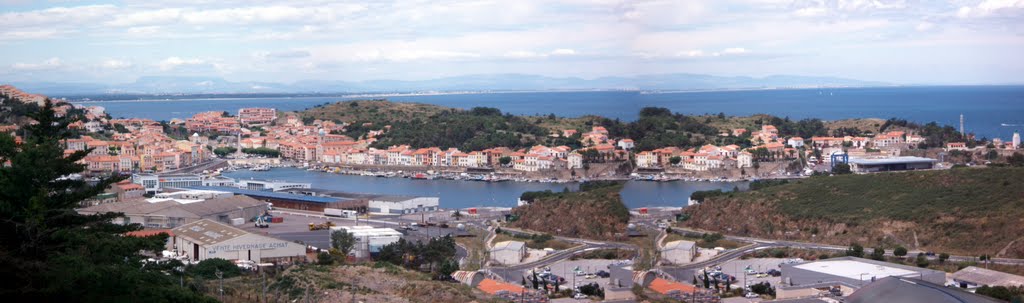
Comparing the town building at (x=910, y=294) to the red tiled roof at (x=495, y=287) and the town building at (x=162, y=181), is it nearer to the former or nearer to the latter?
the red tiled roof at (x=495, y=287)

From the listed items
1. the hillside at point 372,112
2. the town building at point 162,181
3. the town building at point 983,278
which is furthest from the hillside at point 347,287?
the hillside at point 372,112

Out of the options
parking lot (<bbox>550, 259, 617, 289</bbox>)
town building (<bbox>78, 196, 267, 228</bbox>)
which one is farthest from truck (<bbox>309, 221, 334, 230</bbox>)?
parking lot (<bbox>550, 259, 617, 289</bbox>)

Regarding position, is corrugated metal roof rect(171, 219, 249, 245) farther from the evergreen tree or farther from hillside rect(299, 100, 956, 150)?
hillside rect(299, 100, 956, 150)

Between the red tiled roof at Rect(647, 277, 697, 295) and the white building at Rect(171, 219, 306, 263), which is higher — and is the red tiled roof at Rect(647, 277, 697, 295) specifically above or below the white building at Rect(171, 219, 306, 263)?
above

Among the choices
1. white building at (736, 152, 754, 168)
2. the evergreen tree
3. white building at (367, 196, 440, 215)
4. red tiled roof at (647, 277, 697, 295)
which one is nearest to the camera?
the evergreen tree

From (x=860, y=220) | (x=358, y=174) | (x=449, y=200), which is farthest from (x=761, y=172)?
(x=860, y=220)
